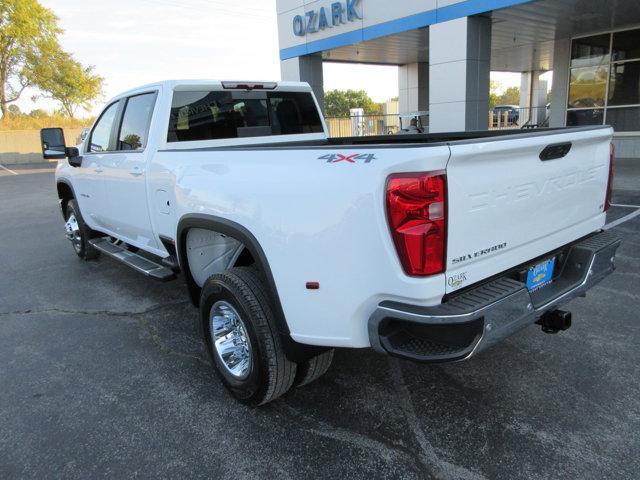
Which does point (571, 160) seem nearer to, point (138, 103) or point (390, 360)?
point (390, 360)

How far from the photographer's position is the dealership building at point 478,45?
11.2m

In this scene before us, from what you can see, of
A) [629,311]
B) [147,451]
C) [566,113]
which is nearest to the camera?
[147,451]

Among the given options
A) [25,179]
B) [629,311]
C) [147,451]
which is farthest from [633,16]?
[25,179]

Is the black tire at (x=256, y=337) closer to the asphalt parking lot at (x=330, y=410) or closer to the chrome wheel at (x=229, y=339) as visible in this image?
the chrome wheel at (x=229, y=339)

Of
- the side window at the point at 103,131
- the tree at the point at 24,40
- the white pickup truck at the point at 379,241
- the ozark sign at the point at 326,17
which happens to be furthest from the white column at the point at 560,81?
the tree at the point at 24,40

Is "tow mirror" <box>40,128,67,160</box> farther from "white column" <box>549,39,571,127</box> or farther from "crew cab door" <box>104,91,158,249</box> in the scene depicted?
"white column" <box>549,39,571,127</box>

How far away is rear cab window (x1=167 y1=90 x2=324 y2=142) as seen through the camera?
4152 millimetres

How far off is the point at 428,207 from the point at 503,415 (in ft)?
5.00

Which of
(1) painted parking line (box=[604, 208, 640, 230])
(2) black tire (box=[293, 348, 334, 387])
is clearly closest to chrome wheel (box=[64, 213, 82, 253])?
(2) black tire (box=[293, 348, 334, 387])

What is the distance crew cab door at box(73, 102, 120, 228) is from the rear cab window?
1.11m

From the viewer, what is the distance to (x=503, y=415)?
2.86m

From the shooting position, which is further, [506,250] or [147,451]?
[147,451]

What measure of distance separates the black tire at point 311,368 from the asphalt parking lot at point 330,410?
7.5 inches

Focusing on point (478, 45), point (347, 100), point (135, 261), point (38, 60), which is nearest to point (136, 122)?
point (135, 261)
